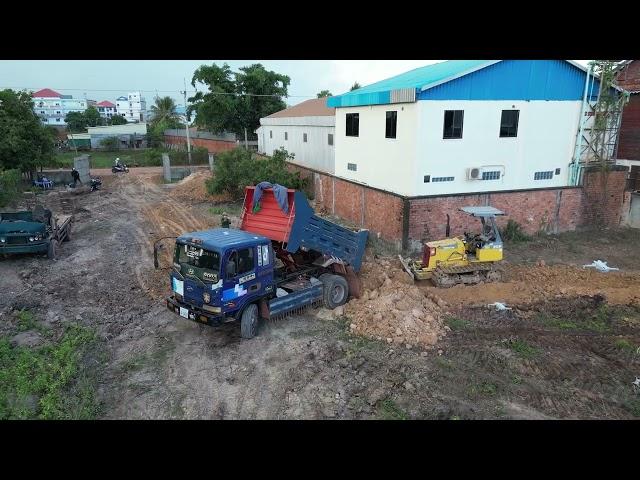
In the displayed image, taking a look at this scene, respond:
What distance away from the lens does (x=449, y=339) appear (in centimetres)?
1027

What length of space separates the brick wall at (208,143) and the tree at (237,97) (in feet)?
5.40

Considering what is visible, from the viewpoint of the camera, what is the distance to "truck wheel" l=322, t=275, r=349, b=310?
38.9 ft

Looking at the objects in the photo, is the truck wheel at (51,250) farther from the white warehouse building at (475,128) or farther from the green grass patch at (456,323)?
the green grass patch at (456,323)

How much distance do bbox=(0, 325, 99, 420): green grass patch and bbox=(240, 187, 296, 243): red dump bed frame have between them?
14.7 feet

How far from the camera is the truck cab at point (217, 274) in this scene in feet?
31.1

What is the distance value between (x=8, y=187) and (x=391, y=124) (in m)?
20.0

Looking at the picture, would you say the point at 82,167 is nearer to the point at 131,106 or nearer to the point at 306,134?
the point at 306,134

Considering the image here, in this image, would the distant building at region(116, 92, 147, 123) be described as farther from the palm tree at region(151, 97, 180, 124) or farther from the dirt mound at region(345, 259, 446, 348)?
the dirt mound at region(345, 259, 446, 348)

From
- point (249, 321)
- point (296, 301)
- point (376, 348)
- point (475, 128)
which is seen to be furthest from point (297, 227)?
point (475, 128)

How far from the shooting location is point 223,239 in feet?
32.8

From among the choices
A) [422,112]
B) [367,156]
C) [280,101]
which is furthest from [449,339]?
[280,101]

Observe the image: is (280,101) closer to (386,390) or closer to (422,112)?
(422,112)

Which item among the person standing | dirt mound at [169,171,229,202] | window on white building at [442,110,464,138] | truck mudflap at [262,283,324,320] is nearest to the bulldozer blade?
truck mudflap at [262,283,324,320]

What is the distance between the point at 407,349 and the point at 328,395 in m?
2.35
